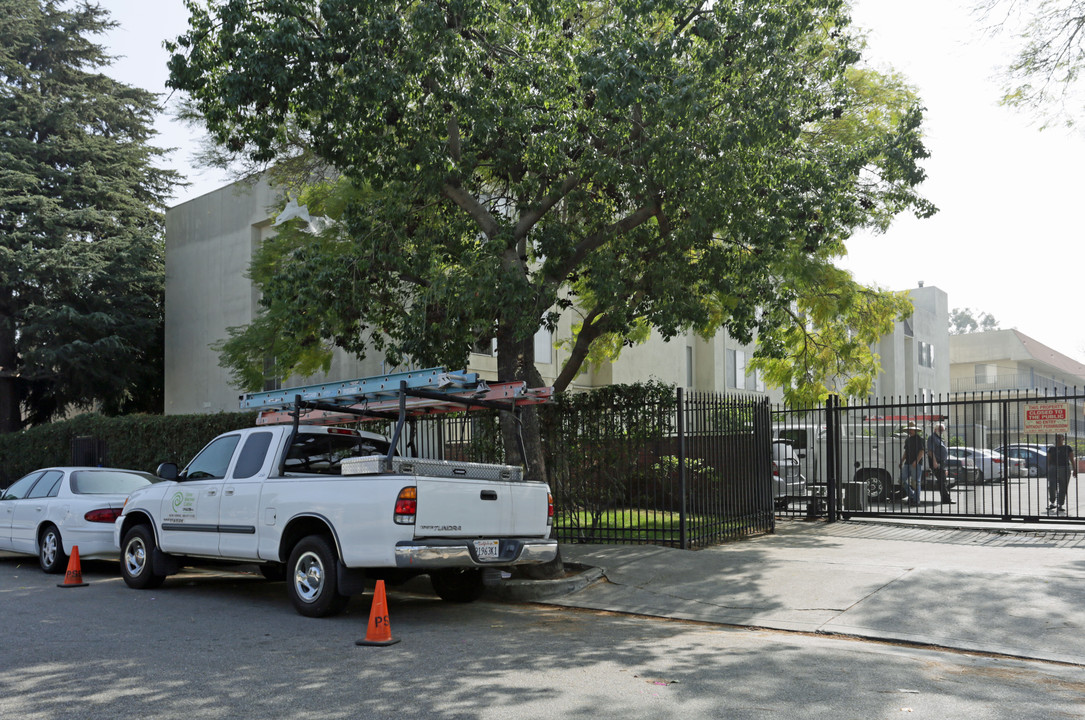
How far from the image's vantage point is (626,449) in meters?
13.4

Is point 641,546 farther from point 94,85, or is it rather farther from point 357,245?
point 94,85

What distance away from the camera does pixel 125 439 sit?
2108 centimetres

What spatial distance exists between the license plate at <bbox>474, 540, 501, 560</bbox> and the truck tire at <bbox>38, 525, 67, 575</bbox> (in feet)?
22.8

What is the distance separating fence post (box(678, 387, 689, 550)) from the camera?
12.4m

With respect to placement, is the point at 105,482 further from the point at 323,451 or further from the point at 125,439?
the point at 125,439

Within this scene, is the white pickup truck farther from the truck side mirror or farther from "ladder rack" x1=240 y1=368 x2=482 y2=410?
"ladder rack" x1=240 y1=368 x2=482 y2=410

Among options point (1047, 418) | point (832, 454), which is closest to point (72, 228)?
point (832, 454)

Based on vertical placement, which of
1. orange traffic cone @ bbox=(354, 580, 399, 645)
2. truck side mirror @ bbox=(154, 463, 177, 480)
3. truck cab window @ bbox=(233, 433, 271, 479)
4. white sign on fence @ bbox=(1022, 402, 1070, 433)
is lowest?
orange traffic cone @ bbox=(354, 580, 399, 645)

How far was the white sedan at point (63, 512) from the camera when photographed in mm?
12047

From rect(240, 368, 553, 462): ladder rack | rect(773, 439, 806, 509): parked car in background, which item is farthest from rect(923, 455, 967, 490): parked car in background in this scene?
rect(240, 368, 553, 462): ladder rack

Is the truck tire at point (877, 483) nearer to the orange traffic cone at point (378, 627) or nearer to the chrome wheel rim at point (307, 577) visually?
the chrome wheel rim at point (307, 577)

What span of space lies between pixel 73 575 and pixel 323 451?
386 cm

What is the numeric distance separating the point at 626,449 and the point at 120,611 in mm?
6945

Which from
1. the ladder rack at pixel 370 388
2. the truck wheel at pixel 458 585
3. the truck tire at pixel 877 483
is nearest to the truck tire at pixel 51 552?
→ the ladder rack at pixel 370 388
